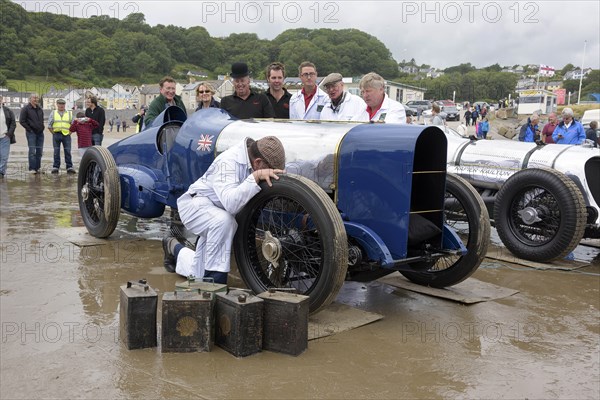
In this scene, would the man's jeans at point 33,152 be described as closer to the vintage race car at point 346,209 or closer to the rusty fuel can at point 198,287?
the vintage race car at point 346,209

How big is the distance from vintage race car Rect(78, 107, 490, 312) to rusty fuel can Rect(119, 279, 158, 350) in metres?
0.96

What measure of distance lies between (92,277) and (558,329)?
13.1 ft

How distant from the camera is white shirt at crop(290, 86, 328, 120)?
648 centimetres

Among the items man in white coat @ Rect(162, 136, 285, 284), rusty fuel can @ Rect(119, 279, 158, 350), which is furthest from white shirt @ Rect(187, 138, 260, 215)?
rusty fuel can @ Rect(119, 279, 158, 350)

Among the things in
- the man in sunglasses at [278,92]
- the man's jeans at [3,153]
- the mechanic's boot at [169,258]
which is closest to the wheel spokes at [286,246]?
the mechanic's boot at [169,258]

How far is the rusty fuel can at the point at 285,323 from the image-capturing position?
11.9ft

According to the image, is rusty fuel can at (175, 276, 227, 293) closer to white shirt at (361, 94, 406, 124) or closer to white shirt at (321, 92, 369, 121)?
white shirt at (361, 94, 406, 124)

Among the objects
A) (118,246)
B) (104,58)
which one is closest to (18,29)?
(104,58)

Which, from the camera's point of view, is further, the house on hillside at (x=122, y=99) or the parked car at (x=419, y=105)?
the house on hillside at (x=122, y=99)

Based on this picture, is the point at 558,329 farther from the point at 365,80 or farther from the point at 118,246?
the point at 118,246

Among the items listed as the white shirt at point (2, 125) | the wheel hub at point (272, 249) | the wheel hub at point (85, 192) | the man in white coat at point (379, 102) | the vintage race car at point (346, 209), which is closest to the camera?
the vintage race car at point (346, 209)

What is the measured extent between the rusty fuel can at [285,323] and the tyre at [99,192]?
3.19m

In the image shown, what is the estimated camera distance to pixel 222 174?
4438mm

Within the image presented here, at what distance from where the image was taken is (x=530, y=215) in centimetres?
684
